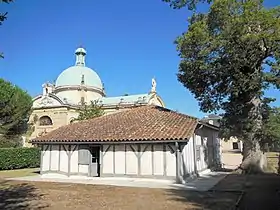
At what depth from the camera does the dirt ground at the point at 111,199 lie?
10617 millimetres

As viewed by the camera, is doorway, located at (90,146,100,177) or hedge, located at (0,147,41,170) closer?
doorway, located at (90,146,100,177)

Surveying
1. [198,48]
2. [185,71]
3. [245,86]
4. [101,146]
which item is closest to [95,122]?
[101,146]

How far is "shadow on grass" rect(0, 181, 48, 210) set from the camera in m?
10.6

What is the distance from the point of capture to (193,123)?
64.0 feet

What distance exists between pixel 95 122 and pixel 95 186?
806 centimetres

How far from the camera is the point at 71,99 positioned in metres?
54.0

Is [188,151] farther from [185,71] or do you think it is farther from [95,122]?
[95,122]

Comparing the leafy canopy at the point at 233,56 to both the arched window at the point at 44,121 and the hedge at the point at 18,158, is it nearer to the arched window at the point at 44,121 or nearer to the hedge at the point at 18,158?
the hedge at the point at 18,158

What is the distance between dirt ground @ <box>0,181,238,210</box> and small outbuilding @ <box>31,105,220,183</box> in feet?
10.6

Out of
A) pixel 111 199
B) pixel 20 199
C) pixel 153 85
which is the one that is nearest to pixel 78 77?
pixel 153 85

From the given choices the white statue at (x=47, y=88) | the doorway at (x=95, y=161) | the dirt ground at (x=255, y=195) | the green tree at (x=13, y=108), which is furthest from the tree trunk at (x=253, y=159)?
the white statue at (x=47, y=88)

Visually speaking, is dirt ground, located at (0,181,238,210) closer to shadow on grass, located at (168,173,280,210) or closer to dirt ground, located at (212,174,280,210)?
shadow on grass, located at (168,173,280,210)

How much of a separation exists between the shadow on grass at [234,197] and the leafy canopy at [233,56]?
23.4 ft

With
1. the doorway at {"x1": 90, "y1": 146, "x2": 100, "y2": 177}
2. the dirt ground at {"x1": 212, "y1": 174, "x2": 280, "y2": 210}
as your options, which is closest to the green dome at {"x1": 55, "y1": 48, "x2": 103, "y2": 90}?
the doorway at {"x1": 90, "y1": 146, "x2": 100, "y2": 177}
